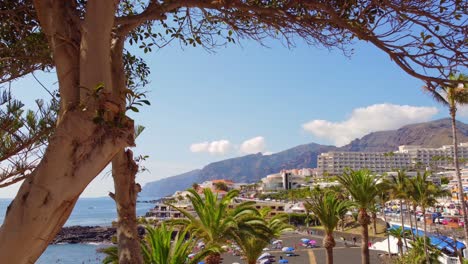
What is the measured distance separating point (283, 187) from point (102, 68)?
13782 centimetres

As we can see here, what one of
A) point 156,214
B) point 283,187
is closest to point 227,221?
point 156,214

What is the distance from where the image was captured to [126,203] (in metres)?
4.32

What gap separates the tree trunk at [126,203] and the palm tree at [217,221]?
351 inches

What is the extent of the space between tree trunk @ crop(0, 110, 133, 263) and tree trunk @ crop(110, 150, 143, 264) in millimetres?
1873

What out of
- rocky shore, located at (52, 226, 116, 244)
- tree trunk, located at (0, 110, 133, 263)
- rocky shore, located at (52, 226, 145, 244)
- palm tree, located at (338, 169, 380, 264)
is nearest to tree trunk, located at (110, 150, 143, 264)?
tree trunk, located at (0, 110, 133, 263)

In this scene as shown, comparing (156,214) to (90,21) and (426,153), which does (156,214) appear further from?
(426,153)

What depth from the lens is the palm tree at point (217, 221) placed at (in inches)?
535

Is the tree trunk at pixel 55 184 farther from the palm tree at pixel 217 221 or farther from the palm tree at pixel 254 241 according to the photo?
the palm tree at pixel 254 241

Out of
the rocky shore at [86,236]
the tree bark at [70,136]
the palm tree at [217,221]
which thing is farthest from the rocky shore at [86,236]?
the tree bark at [70,136]

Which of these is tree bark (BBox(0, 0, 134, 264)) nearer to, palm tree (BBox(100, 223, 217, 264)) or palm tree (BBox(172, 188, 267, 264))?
palm tree (BBox(100, 223, 217, 264))

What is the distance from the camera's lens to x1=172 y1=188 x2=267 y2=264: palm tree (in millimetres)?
13602

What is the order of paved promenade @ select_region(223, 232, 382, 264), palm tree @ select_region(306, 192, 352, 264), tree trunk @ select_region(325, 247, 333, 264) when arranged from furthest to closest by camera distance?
paved promenade @ select_region(223, 232, 382, 264) < tree trunk @ select_region(325, 247, 333, 264) < palm tree @ select_region(306, 192, 352, 264)

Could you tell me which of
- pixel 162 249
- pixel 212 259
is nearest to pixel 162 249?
pixel 162 249

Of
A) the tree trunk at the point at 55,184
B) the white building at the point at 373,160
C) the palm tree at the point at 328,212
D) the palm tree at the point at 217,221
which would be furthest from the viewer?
the white building at the point at 373,160
